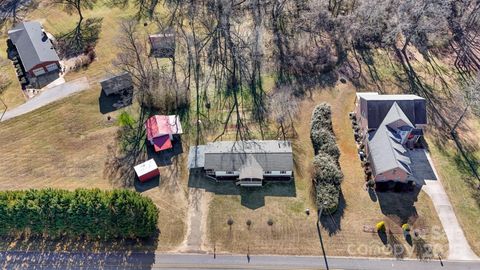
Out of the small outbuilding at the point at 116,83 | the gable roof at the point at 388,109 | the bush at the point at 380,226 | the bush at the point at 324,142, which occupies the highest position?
the small outbuilding at the point at 116,83

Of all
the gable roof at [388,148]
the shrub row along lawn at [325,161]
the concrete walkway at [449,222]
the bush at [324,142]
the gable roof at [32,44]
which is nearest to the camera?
the concrete walkway at [449,222]

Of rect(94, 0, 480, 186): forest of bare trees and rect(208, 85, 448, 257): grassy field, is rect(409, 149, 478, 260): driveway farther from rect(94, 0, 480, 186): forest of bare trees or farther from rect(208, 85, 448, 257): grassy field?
rect(94, 0, 480, 186): forest of bare trees

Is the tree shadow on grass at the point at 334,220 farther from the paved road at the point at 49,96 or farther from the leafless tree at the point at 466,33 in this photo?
the paved road at the point at 49,96

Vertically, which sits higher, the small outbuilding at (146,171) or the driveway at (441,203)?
the small outbuilding at (146,171)

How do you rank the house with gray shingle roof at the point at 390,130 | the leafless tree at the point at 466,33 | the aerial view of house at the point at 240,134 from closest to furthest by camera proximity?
the aerial view of house at the point at 240,134, the house with gray shingle roof at the point at 390,130, the leafless tree at the point at 466,33

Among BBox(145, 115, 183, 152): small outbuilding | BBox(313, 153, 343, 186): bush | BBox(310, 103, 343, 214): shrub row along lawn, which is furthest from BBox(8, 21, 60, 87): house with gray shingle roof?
BBox(313, 153, 343, 186): bush

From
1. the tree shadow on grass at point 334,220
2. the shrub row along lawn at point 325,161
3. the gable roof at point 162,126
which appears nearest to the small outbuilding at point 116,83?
the gable roof at point 162,126

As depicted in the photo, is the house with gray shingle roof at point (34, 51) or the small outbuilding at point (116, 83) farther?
the house with gray shingle roof at point (34, 51)
